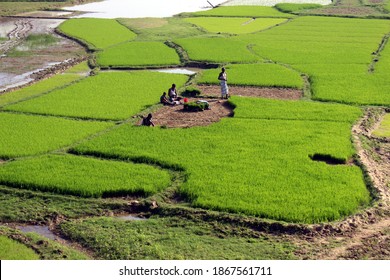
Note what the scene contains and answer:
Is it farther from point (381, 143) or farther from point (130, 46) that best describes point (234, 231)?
point (130, 46)

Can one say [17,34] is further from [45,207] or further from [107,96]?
[45,207]

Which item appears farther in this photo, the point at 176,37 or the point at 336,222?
the point at 176,37

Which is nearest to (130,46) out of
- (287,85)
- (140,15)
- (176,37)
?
(176,37)

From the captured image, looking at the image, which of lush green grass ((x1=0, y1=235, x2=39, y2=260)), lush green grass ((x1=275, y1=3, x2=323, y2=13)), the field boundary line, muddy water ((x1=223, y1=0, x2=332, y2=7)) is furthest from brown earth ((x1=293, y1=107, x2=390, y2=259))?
muddy water ((x1=223, y1=0, x2=332, y2=7))

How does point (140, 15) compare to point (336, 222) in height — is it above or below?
above

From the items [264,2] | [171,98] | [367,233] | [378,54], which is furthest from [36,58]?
[264,2]

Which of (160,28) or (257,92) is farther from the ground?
(160,28)

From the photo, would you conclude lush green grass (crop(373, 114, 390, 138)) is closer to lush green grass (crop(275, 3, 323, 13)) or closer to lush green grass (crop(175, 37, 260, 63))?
lush green grass (crop(175, 37, 260, 63))
